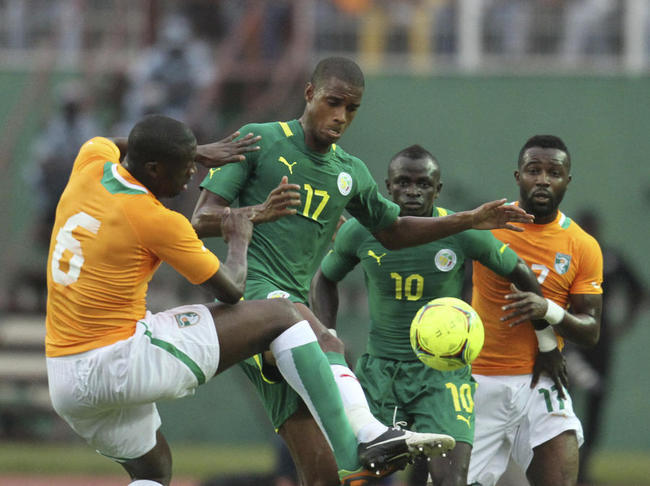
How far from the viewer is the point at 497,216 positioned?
23.1 feet

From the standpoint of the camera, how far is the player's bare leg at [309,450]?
22.2 feet

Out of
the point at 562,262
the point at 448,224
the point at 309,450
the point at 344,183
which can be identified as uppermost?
the point at 344,183

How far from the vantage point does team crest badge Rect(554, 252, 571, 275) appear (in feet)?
25.3

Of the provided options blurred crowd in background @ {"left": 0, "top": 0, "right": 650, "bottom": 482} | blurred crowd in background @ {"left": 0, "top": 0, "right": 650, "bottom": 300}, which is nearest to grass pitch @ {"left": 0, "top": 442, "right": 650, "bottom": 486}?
blurred crowd in background @ {"left": 0, "top": 0, "right": 650, "bottom": 482}

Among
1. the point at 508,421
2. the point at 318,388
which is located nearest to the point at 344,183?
the point at 318,388

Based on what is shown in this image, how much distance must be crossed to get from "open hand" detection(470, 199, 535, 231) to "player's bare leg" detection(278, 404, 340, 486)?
160cm

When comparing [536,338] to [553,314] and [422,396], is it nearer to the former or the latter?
[553,314]

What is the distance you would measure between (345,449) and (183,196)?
921 centimetres

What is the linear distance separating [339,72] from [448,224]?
122cm

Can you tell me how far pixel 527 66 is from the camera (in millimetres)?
16062

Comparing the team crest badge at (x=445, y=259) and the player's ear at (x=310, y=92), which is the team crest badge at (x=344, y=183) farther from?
the team crest badge at (x=445, y=259)

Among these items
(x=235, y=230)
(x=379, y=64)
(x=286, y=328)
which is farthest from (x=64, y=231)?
(x=379, y=64)

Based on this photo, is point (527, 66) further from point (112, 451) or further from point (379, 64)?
point (112, 451)

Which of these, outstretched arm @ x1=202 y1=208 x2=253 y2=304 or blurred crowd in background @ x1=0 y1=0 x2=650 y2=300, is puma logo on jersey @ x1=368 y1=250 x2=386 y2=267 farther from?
blurred crowd in background @ x1=0 y1=0 x2=650 y2=300
